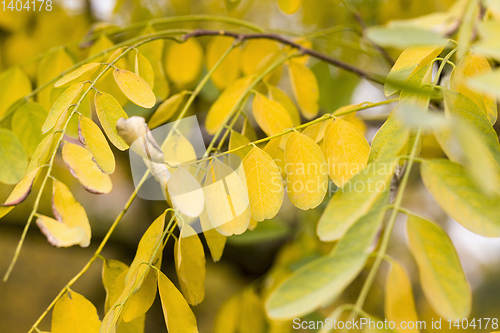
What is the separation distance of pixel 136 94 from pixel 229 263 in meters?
1.05

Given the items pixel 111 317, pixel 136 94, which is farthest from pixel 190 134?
pixel 111 317

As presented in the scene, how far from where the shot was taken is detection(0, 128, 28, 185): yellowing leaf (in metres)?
0.30

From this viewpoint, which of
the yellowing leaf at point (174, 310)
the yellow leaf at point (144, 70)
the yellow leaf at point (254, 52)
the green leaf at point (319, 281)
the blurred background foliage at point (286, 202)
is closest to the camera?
the green leaf at point (319, 281)

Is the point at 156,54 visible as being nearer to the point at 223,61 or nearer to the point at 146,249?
the point at 223,61

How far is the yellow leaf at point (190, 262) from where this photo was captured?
32 centimetres

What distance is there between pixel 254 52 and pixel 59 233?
1.67 ft

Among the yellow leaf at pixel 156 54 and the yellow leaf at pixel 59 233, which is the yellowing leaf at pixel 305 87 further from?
the yellow leaf at pixel 59 233

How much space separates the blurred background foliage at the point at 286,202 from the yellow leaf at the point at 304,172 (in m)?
0.35

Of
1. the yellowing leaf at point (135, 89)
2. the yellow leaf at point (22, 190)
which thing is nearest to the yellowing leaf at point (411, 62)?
the yellowing leaf at point (135, 89)

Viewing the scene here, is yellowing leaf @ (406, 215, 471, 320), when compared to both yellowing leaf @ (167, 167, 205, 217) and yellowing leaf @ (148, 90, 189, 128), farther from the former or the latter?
yellowing leaf @ (148, 90, 189, 128)

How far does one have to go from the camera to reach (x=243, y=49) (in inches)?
25.6

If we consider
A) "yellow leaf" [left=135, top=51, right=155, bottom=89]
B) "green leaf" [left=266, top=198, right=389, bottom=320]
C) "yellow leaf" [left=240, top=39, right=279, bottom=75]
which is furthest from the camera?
"yellow leaf" [left=240, top=39, right=279, bottom=75]

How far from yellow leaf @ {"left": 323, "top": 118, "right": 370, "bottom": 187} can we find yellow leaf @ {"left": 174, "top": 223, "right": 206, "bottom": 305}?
16 centimetres

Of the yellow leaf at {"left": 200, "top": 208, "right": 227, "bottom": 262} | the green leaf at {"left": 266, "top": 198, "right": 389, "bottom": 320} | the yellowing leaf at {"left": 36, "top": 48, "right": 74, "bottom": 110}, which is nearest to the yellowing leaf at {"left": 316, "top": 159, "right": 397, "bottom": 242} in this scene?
the green leaf at {"left": 266, "top": 198, "right": 389, "bottom": 320}
